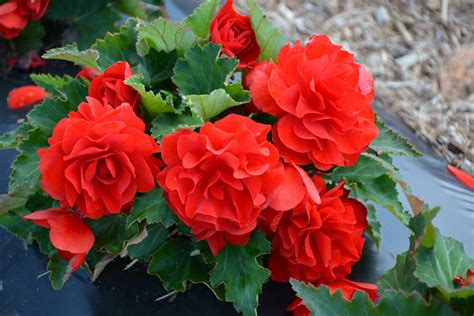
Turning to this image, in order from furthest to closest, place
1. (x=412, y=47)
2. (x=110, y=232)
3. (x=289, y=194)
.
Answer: (x=412, y=47) < (x=110, y=232) < (x=289, y=194)

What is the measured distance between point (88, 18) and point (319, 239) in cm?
91

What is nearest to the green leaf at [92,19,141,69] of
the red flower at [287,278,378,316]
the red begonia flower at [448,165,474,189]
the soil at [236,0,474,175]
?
the red flower at [287,278,378,316]

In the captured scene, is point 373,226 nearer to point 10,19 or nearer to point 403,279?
point 403,279

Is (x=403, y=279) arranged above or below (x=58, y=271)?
above

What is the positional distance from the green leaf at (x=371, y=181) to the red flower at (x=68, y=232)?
0.40 metres

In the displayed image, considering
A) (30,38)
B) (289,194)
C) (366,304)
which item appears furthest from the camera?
(30,38)

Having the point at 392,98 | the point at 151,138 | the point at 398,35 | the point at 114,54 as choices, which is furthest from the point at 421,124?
the point at 151,138

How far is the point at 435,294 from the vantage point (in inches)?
38.1

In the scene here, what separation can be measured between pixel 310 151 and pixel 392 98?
136 centimetres

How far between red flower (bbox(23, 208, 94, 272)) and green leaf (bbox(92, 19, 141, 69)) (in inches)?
11.0

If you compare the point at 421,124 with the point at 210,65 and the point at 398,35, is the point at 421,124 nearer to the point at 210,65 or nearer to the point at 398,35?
the point at 398,35

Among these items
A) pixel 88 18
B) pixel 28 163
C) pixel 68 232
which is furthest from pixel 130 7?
pixel 68 232

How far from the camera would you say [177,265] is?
46.3 inches

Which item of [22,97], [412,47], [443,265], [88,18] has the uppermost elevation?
[443,265]
